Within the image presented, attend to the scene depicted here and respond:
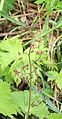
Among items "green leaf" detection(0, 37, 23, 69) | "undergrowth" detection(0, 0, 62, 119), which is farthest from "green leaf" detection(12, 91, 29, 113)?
"green leaf" detection(0, 37, 23, 69)

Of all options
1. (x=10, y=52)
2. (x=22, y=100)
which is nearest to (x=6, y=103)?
(x=22, y=100)

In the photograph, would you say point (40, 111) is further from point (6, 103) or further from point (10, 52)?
point (10, 52)

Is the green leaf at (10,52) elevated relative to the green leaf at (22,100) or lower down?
elevated

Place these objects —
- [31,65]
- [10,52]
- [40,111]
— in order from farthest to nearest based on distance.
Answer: [10,52], [40,111], [31,65]

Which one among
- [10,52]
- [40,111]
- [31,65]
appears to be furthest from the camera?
[10,52]

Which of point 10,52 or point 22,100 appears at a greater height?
point 10,52

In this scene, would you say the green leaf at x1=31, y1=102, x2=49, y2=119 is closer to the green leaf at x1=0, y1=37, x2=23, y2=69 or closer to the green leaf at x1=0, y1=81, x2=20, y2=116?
the green leaf at x1=0, y1=81, x2=20, y2=116

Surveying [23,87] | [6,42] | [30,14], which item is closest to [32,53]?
[6,42]

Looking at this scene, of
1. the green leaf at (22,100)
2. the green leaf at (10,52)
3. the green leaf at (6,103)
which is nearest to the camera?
the green leaf at (6,103)

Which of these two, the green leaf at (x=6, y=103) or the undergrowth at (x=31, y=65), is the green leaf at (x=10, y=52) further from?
the green leaf at (x=6, y=103)

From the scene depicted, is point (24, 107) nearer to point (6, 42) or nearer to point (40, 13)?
point (6, 42)

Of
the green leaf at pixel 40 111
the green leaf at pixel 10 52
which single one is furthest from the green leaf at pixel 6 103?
the green leaf at pixel 10 52

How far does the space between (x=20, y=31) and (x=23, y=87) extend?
0.36 metres

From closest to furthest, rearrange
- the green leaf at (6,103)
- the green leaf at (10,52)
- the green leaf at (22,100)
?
the green leaf at (6,103), the green leaf at (22,100), the green leaf at (10,52)
